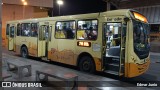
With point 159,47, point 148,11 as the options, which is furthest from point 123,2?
point 159,47

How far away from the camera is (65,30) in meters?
11.4

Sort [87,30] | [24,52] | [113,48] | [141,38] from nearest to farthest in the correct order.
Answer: [141,38] → [113,48] → [87,30] → [24,52]

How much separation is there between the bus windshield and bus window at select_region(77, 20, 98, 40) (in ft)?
5.86

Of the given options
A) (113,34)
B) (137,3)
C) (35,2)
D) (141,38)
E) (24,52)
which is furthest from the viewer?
(137,3)

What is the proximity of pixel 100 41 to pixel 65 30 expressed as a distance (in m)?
2.73

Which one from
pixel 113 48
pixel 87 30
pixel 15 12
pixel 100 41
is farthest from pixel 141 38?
pixel 15 12

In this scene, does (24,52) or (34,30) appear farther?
(24,52)

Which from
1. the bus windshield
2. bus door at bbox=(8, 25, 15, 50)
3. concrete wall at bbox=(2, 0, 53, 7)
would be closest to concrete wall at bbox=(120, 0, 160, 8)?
concrete wall at bbox=(2, 0, 53, 7)

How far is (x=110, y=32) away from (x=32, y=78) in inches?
151

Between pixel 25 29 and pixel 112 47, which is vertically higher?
pixel 25 29

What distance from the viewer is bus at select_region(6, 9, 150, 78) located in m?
8.41

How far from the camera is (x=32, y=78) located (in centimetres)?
862

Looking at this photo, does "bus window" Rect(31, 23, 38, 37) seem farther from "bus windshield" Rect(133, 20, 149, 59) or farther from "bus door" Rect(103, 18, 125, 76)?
"bus windshield" Rect(133, 20, 149, 59)

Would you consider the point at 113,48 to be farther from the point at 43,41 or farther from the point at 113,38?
the point at 43,41
